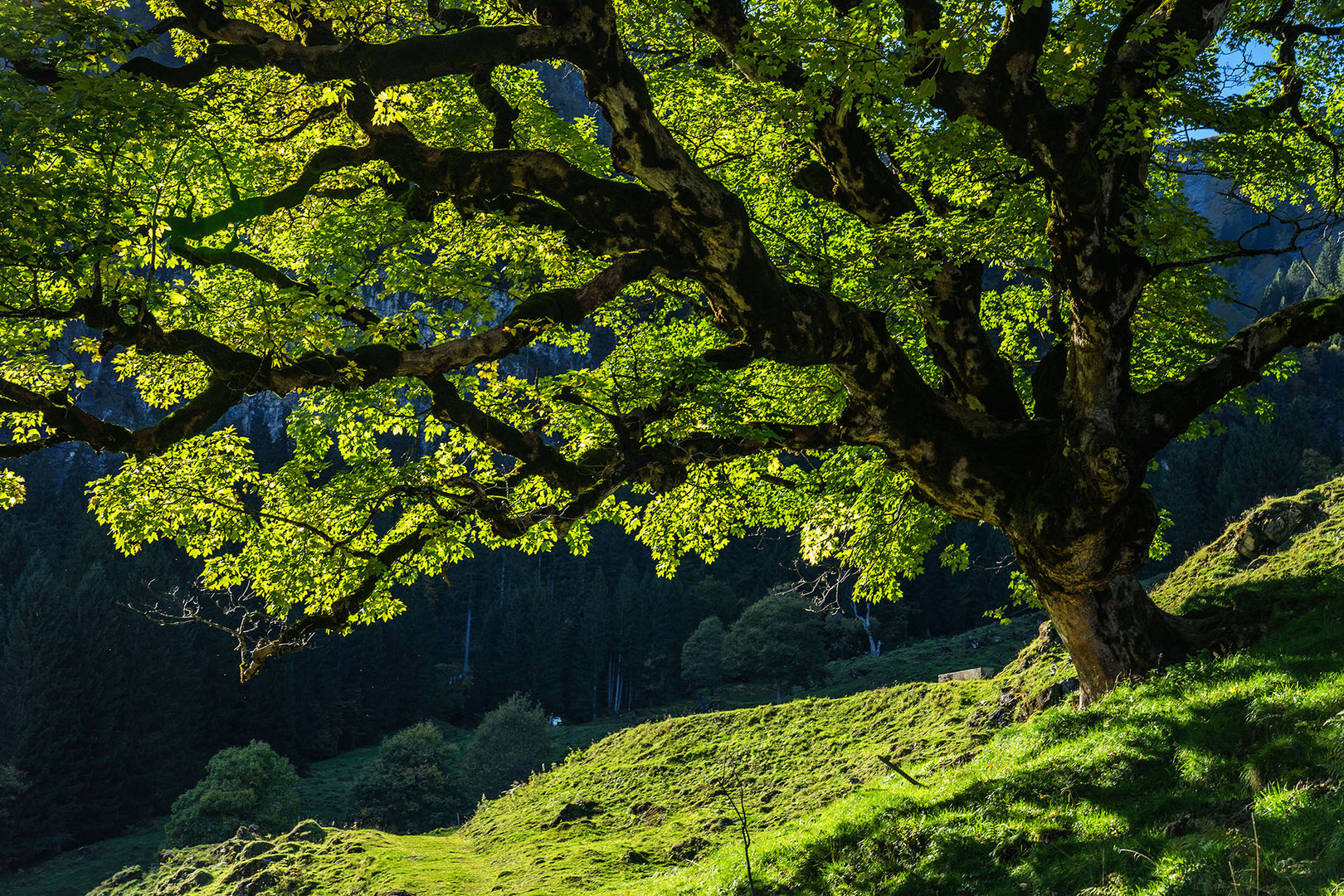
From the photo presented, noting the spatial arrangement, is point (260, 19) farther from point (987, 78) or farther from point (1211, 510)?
point (1211, 510)

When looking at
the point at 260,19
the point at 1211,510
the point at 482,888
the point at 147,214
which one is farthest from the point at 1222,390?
the point at 1211,510

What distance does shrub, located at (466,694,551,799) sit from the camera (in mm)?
49281

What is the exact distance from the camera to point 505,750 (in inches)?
1983

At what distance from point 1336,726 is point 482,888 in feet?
53.1

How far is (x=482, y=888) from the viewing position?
693 inches

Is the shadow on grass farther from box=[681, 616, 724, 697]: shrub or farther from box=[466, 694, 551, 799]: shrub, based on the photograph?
box=[681, 616, 724, 697]: shrub

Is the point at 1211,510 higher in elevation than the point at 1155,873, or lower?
higher

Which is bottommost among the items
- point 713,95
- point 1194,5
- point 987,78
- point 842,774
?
point 842,774

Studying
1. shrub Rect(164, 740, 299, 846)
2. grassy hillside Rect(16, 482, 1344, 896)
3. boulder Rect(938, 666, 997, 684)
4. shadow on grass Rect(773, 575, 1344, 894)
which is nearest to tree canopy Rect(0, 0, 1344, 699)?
shadow on grass Rect(773, 575, 1344, 894)

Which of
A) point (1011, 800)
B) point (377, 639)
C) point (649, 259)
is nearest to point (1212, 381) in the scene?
point (1011, 800)

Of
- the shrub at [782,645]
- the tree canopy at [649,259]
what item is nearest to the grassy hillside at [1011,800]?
the tree canopy at [649,259]

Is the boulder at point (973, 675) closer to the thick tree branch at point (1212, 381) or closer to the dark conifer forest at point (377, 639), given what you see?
the dark conifer forest at point (377, 639)

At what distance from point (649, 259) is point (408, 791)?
43.8m

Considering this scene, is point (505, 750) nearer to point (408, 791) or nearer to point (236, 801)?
point (408, 791)
